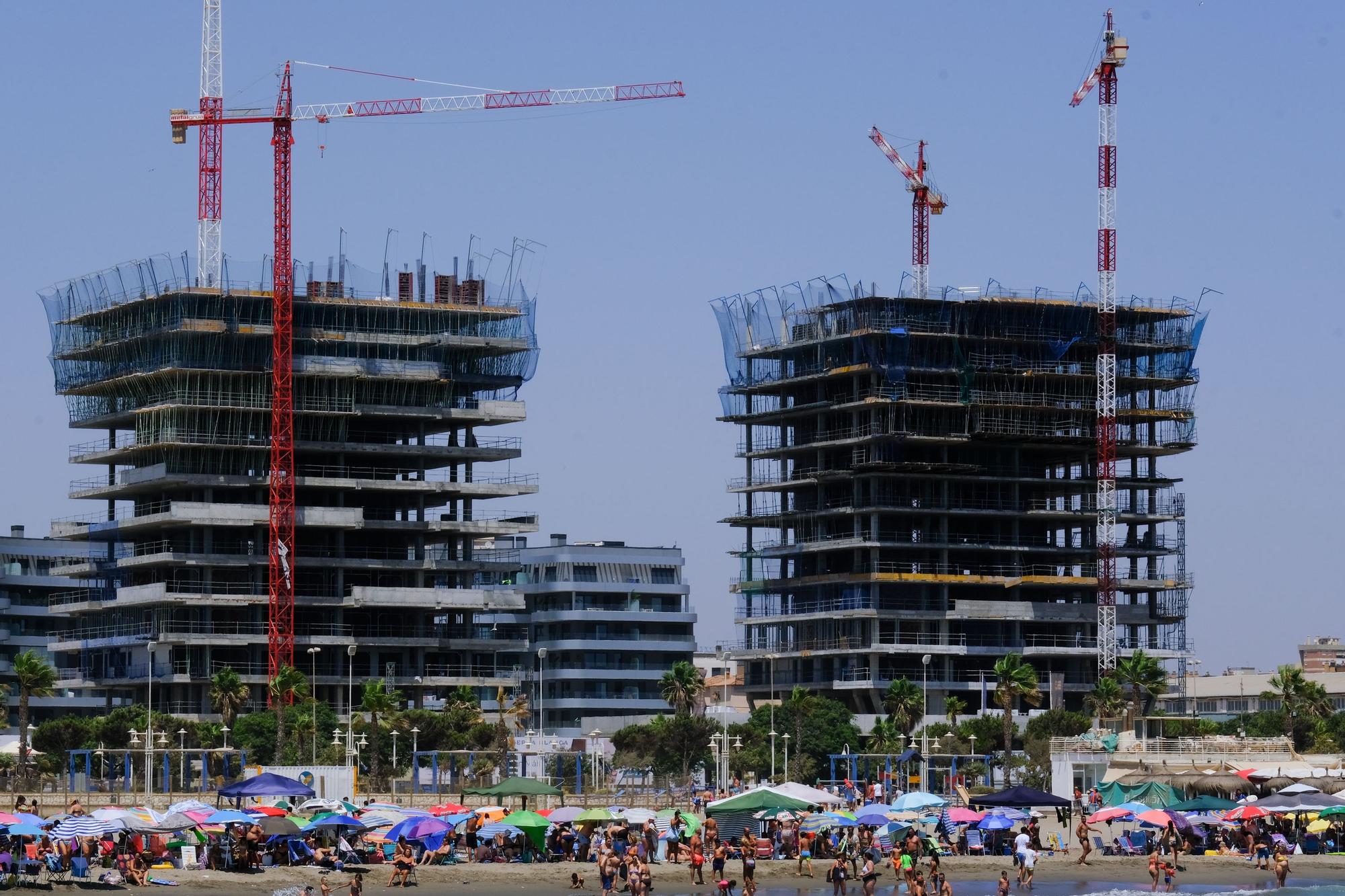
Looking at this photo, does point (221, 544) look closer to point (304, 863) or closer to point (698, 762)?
point (698, 762)

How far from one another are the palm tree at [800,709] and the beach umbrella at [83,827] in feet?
281

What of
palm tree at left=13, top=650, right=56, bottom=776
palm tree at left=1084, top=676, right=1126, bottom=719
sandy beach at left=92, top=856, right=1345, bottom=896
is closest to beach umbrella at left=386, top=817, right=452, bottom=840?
sandy beach at left=92, top=856, right=1345, bottom=896

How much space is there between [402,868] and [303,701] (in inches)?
3354

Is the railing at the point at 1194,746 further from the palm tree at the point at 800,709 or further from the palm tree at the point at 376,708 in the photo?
the palm tree at the point at 376,708

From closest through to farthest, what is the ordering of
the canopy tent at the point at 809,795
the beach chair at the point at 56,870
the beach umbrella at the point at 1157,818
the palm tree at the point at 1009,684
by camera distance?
the beach chair at the point at 56,870, the canopy tent at the point at 809,795, the beach umbrella at the point at 1157,818, the palm tree at the point at 1009,684

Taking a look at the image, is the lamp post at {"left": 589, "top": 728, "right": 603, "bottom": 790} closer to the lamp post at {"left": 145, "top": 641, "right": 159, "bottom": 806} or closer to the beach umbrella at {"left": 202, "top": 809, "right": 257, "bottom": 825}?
the lamp post at {"left": 145, "top": 641, "right": 159, "bottom": 806}

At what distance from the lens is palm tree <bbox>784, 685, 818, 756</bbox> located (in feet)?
568

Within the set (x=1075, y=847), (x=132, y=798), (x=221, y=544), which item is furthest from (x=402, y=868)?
(x=221, y=544)

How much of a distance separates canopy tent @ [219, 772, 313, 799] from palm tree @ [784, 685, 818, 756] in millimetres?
72971

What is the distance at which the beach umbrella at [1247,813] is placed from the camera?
349 ft

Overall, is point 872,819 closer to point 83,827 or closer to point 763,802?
point 763,802

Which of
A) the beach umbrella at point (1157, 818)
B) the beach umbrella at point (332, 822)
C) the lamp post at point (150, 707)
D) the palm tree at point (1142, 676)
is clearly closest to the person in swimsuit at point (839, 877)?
the beach umbrella at point (332, 822)

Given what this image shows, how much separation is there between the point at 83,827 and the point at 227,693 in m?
82.6

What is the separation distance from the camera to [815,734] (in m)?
183
